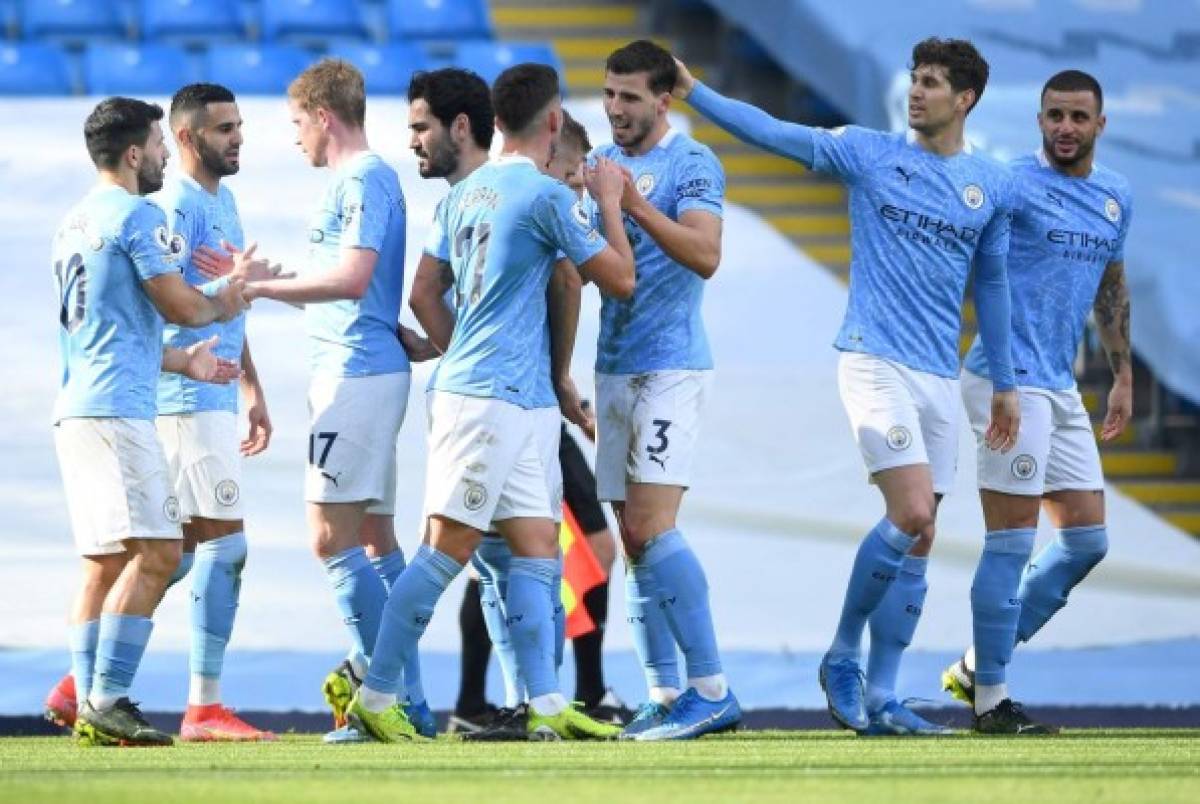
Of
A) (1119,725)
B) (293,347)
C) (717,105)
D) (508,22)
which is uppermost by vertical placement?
(508,22)

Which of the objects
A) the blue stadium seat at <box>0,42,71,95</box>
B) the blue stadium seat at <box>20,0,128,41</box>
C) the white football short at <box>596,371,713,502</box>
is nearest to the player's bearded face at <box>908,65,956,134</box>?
the white football short at <box>596,371,713,502</box>

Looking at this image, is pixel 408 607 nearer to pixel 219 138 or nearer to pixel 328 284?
pixel 328 284

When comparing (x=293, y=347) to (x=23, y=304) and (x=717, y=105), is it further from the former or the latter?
(x=717, y=105)

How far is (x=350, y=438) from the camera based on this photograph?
8.05m

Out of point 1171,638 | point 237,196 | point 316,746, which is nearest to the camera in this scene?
point 316,746

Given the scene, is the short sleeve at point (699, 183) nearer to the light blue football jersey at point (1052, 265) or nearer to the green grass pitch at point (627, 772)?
the light blue football jersey at point (1052, 265)

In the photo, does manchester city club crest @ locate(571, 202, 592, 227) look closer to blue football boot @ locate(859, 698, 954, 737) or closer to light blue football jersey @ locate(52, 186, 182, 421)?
light blue football jersey @ locate(52, 186, 182, 421)

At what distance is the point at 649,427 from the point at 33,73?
406 inches

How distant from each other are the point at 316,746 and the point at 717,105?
2.29 m

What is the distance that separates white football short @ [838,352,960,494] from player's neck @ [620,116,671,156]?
89 centimetres

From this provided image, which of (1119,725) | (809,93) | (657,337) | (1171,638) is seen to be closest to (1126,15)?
(809,93)

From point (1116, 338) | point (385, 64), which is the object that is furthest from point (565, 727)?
point (385, 64)

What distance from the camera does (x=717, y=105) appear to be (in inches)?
316

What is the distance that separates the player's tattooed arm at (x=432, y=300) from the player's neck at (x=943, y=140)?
156 cm
